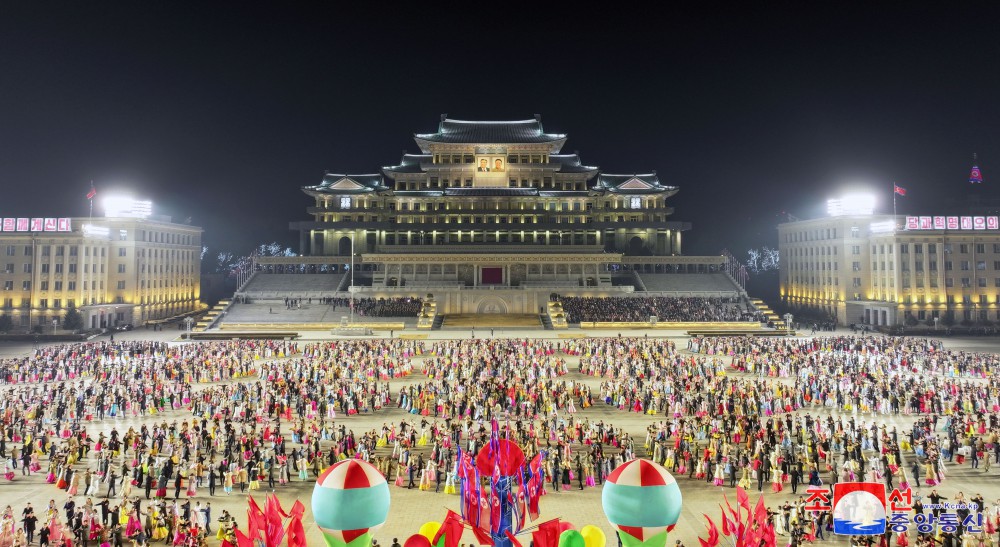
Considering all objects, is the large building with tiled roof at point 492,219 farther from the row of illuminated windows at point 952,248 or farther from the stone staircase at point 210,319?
the row of illuminated windows at point 952,248

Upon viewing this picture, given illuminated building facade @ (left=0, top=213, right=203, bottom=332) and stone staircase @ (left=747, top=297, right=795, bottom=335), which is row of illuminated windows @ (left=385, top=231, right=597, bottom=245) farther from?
illuminated building facade @ (left=0, top=213, right=203, bottom=332)

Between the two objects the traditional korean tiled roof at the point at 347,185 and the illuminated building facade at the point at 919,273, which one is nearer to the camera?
the illuminated building facade at the point at 919,273

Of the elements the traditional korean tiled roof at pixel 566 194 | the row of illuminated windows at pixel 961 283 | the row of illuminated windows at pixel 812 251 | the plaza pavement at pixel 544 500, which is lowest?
the plaza pavement at pixel 544 500

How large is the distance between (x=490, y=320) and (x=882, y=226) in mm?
39972

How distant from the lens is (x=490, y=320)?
55875 mm

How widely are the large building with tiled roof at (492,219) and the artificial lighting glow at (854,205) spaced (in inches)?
529

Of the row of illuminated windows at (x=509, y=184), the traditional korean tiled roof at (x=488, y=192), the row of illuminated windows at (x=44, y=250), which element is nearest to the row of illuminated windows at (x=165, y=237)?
the row of illuminated windows at (x=44, y=250)

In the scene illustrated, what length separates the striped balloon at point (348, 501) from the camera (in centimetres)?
716

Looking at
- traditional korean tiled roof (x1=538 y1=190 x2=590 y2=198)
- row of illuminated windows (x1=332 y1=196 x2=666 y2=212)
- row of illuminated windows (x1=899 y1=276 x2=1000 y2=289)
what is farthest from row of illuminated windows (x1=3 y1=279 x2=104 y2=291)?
row of illuminated windows (x1=899 y1=276 x2=1000 y2=289)

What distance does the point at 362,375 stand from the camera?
3012 centimetres

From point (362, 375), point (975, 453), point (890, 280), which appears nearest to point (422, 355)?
point (362, 375)

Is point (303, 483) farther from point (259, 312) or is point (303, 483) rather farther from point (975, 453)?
point (259, 312)

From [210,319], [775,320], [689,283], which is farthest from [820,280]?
[210,319]

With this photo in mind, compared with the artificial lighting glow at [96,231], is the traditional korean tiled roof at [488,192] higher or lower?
higher
